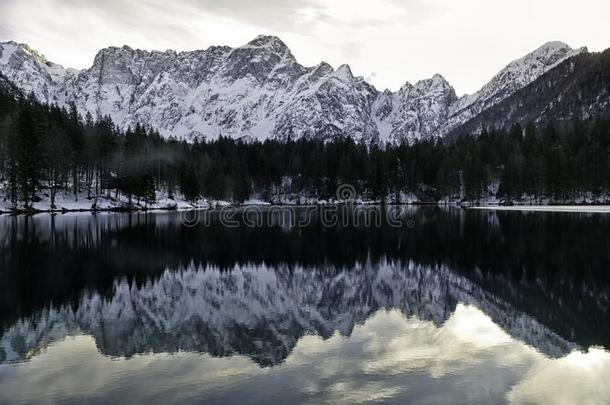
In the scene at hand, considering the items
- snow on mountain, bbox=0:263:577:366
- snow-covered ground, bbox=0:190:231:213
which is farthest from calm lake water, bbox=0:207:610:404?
snow-covered ground, bbox=0:190:231:213

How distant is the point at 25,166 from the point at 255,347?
87.1 meters

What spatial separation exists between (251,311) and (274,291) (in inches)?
150

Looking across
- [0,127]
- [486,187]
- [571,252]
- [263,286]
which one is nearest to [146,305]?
[263,286]

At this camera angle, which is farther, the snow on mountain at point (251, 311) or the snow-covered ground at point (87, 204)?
the snow-covered ground at point (87, 204)

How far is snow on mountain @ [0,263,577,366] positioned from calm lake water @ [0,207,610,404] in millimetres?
100

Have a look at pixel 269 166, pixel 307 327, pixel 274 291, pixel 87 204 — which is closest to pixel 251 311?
pixel 307 327

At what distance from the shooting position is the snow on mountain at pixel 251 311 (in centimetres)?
1565

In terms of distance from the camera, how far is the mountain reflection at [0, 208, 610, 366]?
16469 millimetres

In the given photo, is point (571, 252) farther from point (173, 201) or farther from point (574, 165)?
point (574, 165)

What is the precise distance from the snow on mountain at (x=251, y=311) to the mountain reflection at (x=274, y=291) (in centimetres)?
7

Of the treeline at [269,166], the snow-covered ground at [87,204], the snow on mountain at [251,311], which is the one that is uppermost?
the treeline at [269,166]

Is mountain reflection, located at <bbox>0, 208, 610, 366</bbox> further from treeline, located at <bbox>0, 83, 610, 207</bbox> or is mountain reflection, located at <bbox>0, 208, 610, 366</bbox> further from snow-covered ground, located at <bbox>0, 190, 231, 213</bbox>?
snow-covered ground, located at <bbox>0, 190, 231, 213</bbox>

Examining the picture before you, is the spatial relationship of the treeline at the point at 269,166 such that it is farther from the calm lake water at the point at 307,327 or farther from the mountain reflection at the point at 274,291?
the calm lake water at the point at 307,327

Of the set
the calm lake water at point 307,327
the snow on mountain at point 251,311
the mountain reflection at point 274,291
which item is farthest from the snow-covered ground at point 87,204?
the snow on mountain at point 251,311
